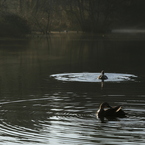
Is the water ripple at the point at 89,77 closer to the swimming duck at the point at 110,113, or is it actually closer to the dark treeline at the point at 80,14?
the swimming duck at the point at 110,113

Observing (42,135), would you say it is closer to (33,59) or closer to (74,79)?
(74,79)

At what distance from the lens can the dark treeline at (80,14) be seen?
77062 mm

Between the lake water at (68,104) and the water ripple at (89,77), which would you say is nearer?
the lake water at (68,104)

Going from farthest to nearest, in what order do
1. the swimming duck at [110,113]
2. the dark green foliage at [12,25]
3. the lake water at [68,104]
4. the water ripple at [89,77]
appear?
1. the dark green foliage at [12,25]
2. the water ripple at [89,77]
3. the swimming duck at [110,113]
4. the lake water at [68,104]

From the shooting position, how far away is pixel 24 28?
66.9 m

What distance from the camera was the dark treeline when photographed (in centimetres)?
7706

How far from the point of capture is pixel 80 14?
7756cm

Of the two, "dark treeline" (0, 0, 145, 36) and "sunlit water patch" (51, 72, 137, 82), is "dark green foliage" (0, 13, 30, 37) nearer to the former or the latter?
"dark treeline" (0, 0, 145, 36)

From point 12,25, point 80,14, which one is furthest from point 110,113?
point 80,14

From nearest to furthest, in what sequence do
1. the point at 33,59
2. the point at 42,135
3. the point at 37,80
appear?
the point at 42,135 < the point at 37,80 < the point at 33,59

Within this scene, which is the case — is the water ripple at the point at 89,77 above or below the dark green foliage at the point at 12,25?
below

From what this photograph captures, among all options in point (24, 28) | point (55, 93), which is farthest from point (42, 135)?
point (24, 28)

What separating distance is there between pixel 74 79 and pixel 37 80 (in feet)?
5.00

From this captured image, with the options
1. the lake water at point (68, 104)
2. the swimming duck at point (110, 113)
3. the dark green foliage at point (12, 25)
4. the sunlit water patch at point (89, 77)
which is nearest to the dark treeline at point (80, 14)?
the dark green foliage at point (12, 25)
